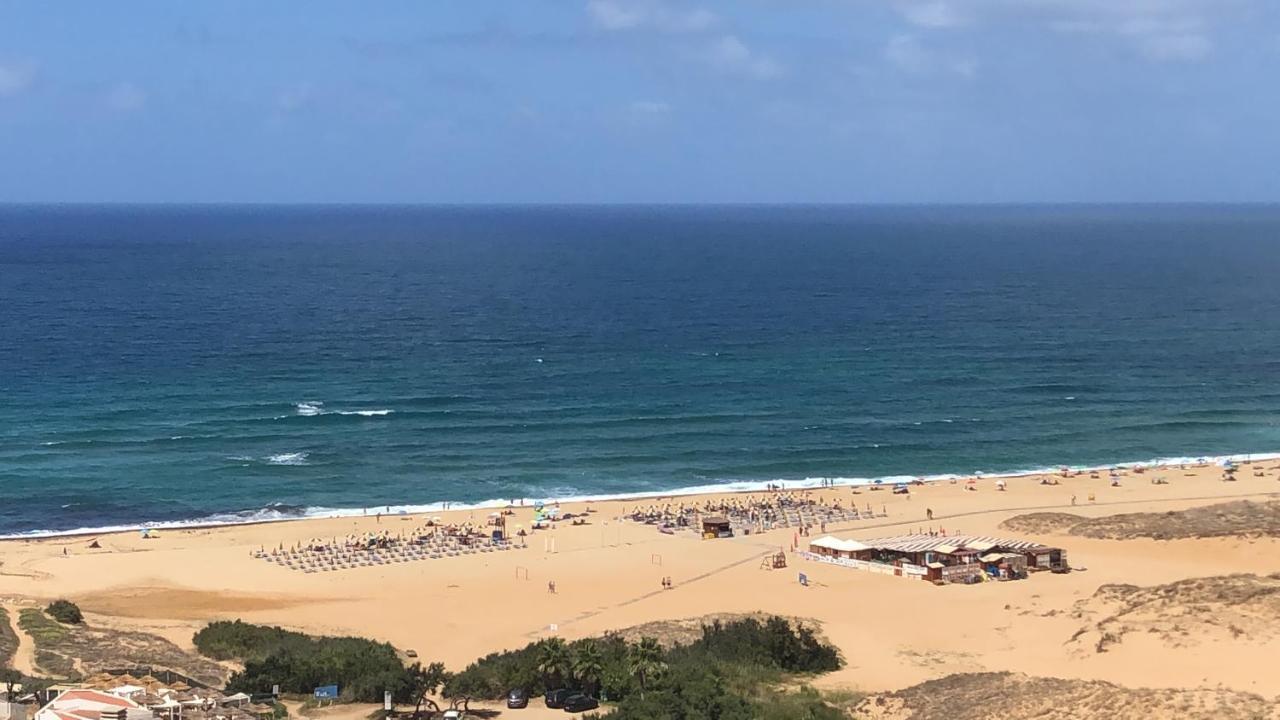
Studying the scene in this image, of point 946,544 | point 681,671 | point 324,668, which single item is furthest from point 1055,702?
point 946,544

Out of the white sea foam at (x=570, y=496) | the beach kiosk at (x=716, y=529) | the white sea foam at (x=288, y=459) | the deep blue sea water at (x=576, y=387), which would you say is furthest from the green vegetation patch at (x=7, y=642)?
the white sea foam at (x=288, y=459)

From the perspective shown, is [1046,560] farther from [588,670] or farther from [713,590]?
[588,670]

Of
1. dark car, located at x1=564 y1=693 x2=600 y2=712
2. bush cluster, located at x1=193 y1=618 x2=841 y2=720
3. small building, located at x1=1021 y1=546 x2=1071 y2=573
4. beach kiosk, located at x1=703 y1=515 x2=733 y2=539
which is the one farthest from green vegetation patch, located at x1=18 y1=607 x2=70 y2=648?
small building, located at x1=1021 y1=546 x2=1071 y2=573

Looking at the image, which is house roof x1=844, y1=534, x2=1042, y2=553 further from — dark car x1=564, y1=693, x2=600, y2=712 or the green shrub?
the green shrub

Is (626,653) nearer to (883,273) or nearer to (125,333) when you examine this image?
(125,333)

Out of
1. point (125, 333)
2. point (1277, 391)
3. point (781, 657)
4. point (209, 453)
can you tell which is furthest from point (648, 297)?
point (781, 657)
